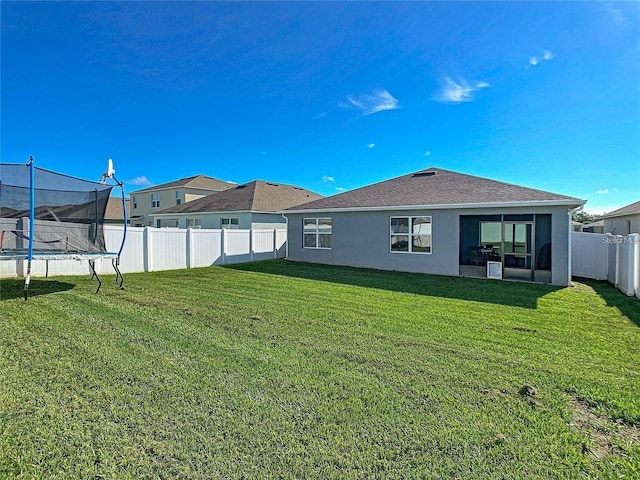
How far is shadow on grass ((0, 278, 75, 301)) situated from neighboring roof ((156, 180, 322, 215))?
12.0m

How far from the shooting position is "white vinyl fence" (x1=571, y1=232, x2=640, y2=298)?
7871 mm

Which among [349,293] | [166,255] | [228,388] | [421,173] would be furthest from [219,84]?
[228,388]

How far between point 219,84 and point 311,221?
7.98m

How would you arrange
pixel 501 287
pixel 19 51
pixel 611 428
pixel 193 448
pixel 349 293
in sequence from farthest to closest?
1. pixel 19 51
2. pixel 501 287
3. pixel 349 293
4. pixel 611 428
5. pixel 193 448

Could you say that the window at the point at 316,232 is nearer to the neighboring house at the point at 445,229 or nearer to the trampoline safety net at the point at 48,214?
the neighboring house at the point at 445,229

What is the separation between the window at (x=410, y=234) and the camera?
12008 millimetres

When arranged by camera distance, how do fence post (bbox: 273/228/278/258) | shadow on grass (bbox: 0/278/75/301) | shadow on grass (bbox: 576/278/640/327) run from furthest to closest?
fence post (bbox: 273/228/278/258) < shadow on grass (bbox: 0/278/75/301) < shadow on grass (bbox: 576/278/640/327)

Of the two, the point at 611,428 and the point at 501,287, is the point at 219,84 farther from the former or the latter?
the point at 611,428

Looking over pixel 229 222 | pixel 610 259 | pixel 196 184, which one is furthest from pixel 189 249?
pixel 196 184

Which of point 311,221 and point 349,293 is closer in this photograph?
point 349,293

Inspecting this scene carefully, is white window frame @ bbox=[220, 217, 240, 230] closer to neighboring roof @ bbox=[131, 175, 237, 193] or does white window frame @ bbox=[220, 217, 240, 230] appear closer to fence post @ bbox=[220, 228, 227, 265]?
fence post @ bbox=[220, 228, 227, 265]

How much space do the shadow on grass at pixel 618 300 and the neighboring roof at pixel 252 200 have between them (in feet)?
52.4

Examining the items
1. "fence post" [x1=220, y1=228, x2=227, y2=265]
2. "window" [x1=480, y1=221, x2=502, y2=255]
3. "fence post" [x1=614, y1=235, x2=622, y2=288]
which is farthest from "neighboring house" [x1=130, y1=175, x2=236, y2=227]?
"fence post" [x1=614, y1=235, x2=622, y2=288]

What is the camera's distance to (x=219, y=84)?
15.5 m
